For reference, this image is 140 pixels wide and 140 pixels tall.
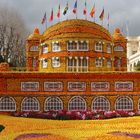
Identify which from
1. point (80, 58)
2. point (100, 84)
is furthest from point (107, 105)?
point (80, 58)

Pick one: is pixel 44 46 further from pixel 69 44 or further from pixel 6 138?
pixel 6 138

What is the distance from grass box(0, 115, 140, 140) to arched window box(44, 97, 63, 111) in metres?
4.60

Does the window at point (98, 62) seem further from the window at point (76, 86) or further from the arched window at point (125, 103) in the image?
the arched window at point (125, 103)

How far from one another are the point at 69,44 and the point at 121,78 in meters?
9.19

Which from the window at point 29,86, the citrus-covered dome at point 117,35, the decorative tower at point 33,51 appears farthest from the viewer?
the citrus-covered dome at point 117,35

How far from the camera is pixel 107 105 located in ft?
138

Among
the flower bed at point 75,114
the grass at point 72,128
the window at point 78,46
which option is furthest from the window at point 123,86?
the window at point 78,46

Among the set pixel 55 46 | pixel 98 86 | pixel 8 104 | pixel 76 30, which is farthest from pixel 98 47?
pixel 8 104

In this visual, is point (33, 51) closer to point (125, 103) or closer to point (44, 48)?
→ point (44, 48)

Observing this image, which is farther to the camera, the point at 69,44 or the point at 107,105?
the point at 69,44

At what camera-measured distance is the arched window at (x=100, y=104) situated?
42031mm

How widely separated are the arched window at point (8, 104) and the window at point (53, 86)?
3545 millimetres

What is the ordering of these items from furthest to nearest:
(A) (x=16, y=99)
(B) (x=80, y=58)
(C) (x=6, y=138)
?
(B) (x=80, y=58) < (A) (x=16, y=99) < (C) (x=6, y=138)

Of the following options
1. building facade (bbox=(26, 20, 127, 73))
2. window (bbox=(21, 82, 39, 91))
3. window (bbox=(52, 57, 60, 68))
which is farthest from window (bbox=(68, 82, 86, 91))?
window (bbox=(52, 57, 60, 68))
